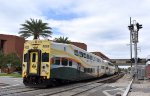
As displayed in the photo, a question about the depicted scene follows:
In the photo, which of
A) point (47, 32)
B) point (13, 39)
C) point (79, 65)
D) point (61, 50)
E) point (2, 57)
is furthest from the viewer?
point (13, 39)

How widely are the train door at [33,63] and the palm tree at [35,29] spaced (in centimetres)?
3518

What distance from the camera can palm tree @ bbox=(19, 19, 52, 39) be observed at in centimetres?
6369

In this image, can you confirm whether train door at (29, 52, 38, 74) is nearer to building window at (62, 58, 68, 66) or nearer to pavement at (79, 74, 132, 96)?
building window at (62, 58, 68, 66)

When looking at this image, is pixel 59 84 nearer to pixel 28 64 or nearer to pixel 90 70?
pixel 28 64

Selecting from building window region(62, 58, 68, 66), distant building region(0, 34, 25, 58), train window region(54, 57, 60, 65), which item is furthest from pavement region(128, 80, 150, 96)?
distant building region(0, 34, 25, 58)

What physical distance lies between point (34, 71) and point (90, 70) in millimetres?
14021

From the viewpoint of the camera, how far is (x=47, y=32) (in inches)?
2542

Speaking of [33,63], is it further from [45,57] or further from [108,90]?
[108,90]

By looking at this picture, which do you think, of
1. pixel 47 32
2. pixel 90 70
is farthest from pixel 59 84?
pixel 47 32

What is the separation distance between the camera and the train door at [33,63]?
27775mm

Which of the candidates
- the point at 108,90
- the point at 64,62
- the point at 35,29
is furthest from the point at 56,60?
the point at 35,29

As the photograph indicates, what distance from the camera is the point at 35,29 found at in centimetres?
6381

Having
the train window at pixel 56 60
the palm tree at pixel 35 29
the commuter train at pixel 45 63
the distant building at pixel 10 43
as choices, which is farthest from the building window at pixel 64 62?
the distant building at pixel 10 43

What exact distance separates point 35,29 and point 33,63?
3628 cm
